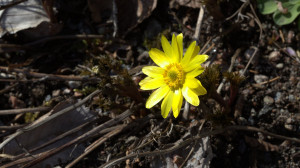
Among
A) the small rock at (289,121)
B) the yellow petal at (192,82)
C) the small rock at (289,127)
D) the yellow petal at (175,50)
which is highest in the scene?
the yellow petal at (175,50)

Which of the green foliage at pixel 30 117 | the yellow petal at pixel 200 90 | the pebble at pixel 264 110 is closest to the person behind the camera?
the yellow petal at pixel 200 90

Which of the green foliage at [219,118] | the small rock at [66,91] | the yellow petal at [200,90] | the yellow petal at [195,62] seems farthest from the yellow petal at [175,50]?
the small rock at [66,91]

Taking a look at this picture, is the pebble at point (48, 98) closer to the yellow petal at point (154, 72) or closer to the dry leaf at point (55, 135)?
the dry leaf at point (55, 135)

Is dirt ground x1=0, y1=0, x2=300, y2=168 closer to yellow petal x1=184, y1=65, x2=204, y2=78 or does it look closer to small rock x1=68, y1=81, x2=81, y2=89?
small rock x1=68, y1=81, x2=81, y2=89

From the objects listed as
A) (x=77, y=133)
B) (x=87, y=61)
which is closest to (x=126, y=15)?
(x=87, y=61)

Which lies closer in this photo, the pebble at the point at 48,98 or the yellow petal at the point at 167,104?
the yellow petal at the point at 167,104

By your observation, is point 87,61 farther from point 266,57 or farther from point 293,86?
point 293,86

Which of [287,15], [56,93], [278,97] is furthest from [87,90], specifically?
[287,15]
